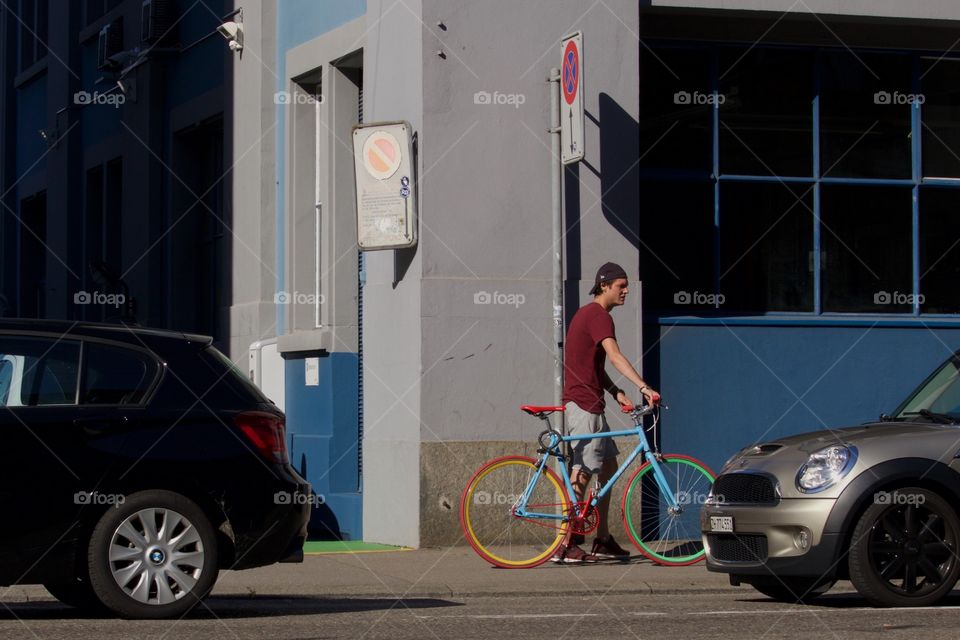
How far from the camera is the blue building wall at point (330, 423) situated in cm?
1526

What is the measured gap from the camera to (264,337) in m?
17.3

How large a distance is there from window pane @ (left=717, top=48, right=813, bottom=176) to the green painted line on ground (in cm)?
457

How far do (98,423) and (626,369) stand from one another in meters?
4.29

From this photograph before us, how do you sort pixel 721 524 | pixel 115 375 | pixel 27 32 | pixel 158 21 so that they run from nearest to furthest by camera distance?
1. pixel 115 375
2. pixel 721 524
3. pixel 158 21
4. pixel 27 32

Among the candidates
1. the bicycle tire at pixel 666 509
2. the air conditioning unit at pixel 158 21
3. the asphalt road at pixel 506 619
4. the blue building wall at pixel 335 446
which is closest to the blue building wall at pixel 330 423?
the blue building wall at pixel 335 446

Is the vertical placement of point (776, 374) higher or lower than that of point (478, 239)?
lower

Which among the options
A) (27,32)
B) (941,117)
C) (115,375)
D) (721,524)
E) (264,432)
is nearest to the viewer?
(115,375)

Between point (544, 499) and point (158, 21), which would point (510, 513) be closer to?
point (544, 499)

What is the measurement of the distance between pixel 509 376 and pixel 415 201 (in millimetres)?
1611

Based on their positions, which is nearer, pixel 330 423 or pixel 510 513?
pixel 510 513

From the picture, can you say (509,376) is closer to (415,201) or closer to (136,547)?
→ (415,201)

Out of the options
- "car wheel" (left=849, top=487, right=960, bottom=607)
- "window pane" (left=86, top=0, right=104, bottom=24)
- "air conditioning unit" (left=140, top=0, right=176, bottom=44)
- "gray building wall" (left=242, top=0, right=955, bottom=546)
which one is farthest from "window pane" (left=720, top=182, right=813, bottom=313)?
"window pane" (left=86, top=0, right=104, bottom=24)

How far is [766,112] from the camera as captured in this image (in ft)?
50.1

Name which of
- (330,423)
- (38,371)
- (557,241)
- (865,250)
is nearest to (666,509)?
(557,241)
